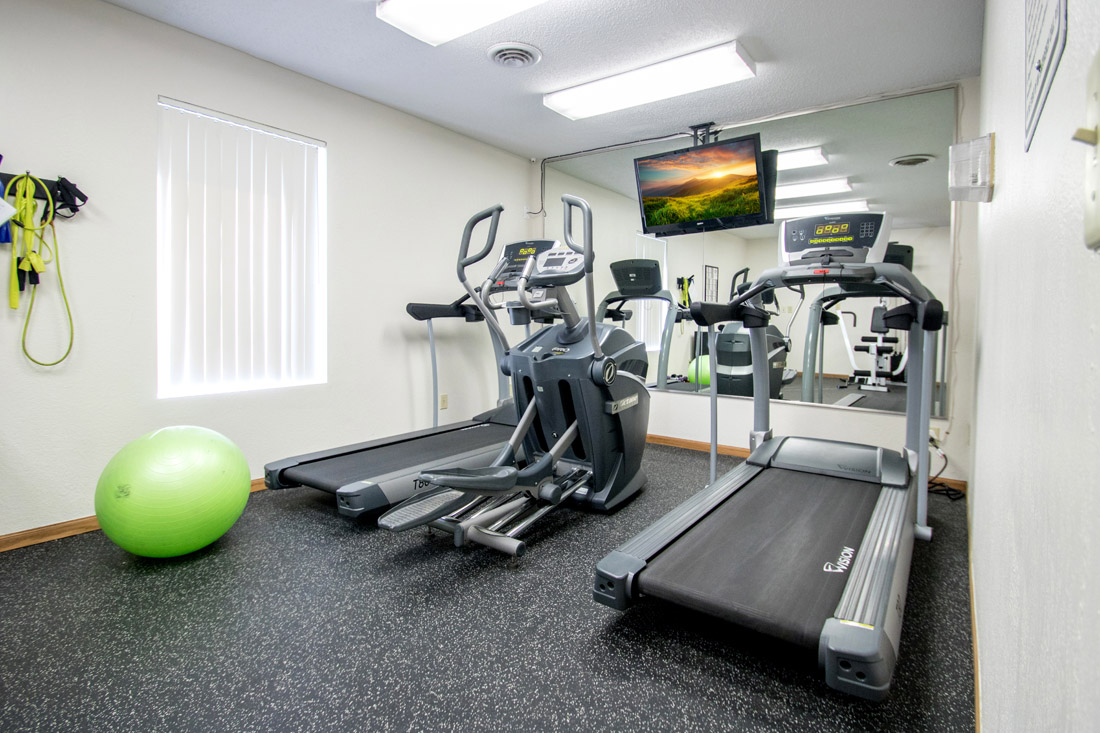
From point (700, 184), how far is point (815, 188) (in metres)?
1.79

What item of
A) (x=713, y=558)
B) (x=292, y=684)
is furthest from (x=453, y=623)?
(x=713, y=558)

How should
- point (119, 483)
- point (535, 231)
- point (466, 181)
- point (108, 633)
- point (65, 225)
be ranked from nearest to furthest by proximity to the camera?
point (108, 633) → point (119, 483) → point (65, 225) → point (466, 181) → point (535, 231)

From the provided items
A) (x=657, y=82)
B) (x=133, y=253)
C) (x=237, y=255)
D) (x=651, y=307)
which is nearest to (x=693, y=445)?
(x=651, y=307)

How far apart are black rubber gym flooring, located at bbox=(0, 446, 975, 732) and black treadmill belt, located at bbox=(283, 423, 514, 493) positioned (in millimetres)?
415

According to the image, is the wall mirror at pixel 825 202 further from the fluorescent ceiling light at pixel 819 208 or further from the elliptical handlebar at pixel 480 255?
the elliptical handlebar at pixel 480 255

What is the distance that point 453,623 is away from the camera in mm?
1927

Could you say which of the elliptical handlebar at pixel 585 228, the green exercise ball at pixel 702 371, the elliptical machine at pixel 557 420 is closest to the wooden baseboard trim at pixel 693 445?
the green exercise ball at pixel 702 371

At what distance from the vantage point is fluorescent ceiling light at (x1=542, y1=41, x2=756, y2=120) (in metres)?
3.26

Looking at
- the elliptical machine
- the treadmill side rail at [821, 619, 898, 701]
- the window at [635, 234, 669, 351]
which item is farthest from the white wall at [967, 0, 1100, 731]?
the window at [635, 234, 669, 351]

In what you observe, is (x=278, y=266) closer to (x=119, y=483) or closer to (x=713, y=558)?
(x=119, y=483)

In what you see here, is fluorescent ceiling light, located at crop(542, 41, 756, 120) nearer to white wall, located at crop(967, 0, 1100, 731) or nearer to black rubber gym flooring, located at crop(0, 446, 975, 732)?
white wall, located at crop(967, 0, 1100, 731)

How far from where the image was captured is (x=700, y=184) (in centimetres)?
418

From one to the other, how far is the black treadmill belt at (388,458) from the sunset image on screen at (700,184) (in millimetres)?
2177

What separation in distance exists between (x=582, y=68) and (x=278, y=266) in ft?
7.67
